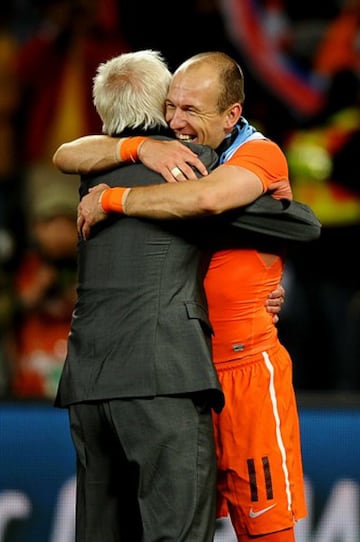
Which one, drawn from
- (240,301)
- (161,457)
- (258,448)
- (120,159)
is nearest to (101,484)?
(161,457)

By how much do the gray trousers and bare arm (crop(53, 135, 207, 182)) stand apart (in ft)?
1.99

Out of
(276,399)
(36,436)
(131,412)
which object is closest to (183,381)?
(131,412)

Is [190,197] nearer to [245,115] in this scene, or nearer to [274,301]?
[274,301]

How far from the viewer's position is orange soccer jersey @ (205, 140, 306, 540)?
3.87 meters

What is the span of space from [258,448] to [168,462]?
0.36m

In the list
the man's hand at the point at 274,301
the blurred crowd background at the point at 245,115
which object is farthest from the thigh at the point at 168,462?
the blurred crowd background at the point at 245,115

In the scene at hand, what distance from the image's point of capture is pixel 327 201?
257 inches

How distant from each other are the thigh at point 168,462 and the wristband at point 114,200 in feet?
1.67

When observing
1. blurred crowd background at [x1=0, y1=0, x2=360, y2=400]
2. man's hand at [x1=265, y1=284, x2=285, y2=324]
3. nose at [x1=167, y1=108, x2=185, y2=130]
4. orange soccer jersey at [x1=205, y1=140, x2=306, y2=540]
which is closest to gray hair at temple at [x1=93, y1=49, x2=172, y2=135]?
nose at [x1=167, y1=108, x2=185, y2=130]

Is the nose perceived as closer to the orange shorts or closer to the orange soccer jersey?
the orange soccer jersey

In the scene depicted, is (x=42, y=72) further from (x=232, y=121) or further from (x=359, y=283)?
(x=232, y=121)

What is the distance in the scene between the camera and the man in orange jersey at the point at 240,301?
12.3 ft

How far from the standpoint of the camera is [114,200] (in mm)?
3658

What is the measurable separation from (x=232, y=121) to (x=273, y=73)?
11.0 feet
